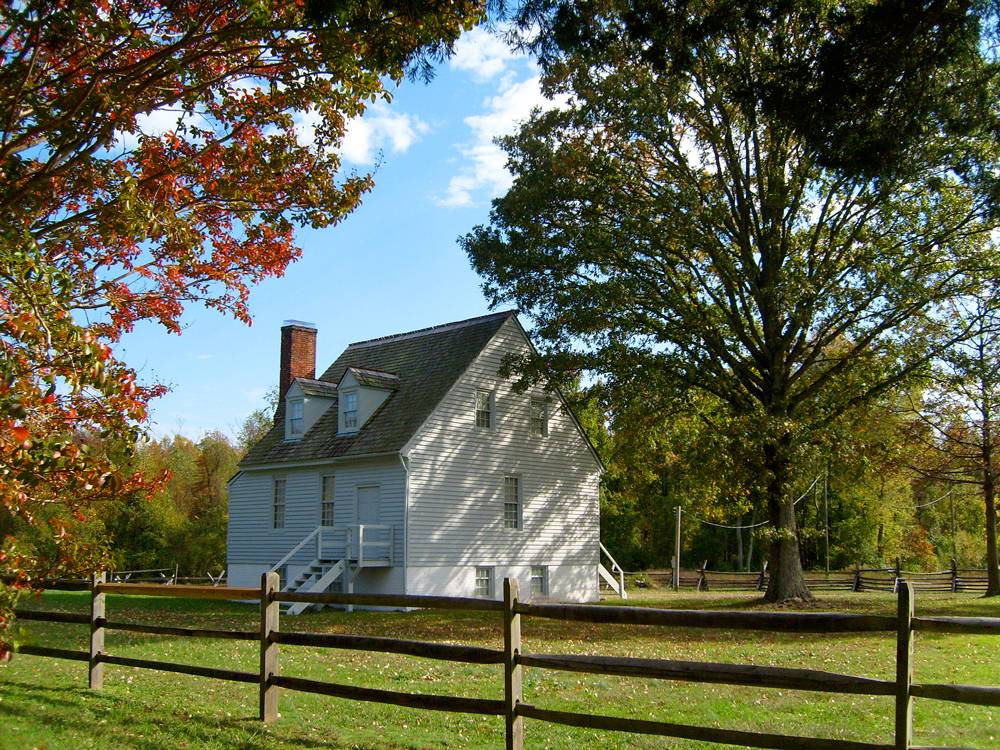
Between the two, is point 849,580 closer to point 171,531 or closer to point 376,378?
point 376,378

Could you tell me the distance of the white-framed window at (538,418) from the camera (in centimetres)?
3259

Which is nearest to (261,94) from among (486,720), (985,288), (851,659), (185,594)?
(185,594)

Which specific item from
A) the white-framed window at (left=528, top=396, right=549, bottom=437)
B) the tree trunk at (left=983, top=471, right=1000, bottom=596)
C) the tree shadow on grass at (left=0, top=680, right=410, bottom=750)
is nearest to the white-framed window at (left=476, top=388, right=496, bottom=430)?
the white-framed window at (left=528, top=396, right=549, bottom=437)

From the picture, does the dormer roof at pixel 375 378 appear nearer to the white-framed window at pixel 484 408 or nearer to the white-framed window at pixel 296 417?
the white-framed window at pixel 296 417

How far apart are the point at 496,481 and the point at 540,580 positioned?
446 cm

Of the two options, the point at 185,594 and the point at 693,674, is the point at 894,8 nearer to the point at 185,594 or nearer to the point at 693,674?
the point at 693,674

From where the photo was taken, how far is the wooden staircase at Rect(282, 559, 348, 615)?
1056 inches

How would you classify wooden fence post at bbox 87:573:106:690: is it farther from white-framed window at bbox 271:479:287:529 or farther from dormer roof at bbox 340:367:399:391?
white-framed window at bbox 271:479:287:529

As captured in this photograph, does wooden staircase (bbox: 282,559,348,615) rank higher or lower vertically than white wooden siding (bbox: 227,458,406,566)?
lower

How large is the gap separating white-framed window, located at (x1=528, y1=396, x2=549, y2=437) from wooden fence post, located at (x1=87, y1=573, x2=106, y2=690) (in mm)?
22721

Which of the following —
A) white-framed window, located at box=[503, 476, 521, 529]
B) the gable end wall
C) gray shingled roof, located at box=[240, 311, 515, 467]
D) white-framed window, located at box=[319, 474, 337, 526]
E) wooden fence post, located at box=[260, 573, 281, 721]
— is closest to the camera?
wooden fence post, located at box=[260, 573, 281, 721]

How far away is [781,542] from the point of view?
2733 centimetres

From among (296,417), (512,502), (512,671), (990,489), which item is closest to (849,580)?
(990,489)

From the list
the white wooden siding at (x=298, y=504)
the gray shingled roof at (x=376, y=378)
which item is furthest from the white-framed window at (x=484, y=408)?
the white wooden siding at (x=298, y=504)
